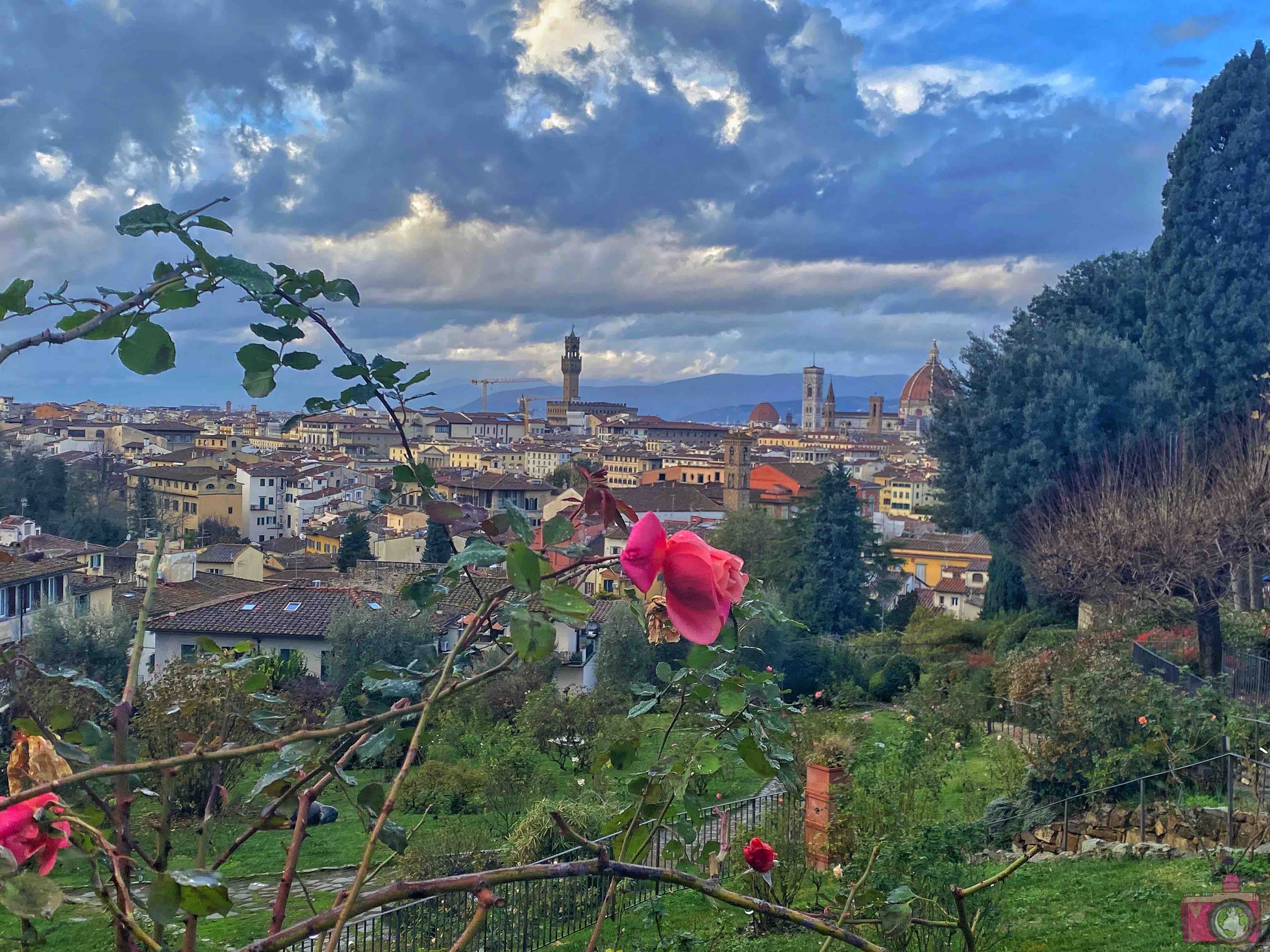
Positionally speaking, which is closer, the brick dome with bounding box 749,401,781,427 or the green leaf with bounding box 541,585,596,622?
the green leaf with bounding box 541,585,596,622

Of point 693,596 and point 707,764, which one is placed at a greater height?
point 693,596

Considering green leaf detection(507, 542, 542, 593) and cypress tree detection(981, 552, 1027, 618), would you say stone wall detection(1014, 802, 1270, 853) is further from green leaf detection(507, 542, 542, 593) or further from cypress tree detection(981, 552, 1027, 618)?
cypress tree detection(981, 552, 1027, 618)

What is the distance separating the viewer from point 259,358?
3.30 feet

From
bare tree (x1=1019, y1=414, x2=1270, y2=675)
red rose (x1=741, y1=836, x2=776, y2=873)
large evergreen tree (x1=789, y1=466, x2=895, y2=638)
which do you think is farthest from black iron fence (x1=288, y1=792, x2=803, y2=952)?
large evergreen tree (x1=789, y1=466, x2=895, y2=638)

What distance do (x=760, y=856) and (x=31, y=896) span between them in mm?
1091

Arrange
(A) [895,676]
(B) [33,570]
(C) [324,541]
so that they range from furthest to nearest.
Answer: (C) [324,541]
(A) [895,676]
(B) [33,570]

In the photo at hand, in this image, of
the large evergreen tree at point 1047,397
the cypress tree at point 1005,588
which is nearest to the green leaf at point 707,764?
the large evergreen tree at point 1047,397

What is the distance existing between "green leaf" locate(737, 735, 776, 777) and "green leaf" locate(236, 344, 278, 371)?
0.69 metres

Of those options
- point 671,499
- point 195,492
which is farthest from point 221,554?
point 671,499

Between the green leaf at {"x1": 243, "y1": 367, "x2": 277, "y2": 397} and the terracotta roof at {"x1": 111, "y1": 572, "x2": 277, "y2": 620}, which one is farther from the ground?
the green leaf at {"x1": 243, "y1": 367, "x2": 277, "y2": 397}

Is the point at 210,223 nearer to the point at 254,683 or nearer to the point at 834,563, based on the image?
the point at 254,683

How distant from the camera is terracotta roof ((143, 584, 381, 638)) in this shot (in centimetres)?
1644

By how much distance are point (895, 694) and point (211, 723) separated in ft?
58.2

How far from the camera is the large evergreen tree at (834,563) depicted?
82.0 feet
